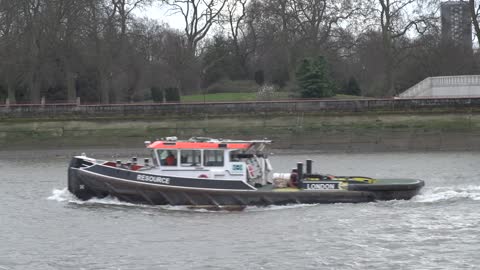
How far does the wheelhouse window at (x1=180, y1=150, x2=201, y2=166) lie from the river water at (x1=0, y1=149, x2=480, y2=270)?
169cm

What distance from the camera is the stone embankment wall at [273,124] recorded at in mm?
56000

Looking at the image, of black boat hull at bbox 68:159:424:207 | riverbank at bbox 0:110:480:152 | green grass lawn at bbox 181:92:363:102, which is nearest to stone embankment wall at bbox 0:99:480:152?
riverbank at bbox 0:110:480:152

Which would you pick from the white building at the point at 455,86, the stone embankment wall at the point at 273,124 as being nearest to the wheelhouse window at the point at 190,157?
the stone embankment wall at the point at 273,124

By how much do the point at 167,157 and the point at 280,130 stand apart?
93.0 ft

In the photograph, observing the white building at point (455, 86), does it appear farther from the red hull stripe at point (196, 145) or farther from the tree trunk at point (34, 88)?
the red hull stripe at point (196, 145)

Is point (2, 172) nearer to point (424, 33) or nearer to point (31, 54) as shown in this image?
point (31, 54)

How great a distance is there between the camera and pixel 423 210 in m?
28.0

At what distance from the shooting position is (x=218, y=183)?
1133 inches

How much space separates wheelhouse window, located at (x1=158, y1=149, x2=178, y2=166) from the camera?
2934cm

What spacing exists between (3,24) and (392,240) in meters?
53.5

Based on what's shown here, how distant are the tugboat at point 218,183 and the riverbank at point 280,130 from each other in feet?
84.1

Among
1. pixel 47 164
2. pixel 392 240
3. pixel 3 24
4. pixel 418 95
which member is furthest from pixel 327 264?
pixel 3 24

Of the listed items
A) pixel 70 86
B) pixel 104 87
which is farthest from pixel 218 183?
pixel 104 87

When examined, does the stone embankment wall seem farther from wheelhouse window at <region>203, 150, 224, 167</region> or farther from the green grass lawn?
wheelhouse window at <region>203, 150, 224, 167</region>
